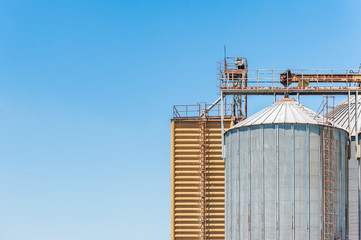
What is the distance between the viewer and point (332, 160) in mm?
46875

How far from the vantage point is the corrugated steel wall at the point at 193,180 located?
2072 inches

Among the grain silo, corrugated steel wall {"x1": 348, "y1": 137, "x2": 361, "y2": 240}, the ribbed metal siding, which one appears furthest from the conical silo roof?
the ribbed metal siding

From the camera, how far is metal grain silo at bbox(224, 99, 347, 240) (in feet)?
149

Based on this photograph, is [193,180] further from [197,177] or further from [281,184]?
[281,184]

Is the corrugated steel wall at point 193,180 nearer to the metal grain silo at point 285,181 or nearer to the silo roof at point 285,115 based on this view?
the metal grain silo at point 285,181

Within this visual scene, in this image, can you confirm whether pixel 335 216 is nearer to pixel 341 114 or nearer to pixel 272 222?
pixel 272 222

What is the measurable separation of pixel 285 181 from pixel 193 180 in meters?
9.51

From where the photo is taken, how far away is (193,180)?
176 ft

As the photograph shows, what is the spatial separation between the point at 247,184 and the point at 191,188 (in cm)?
716

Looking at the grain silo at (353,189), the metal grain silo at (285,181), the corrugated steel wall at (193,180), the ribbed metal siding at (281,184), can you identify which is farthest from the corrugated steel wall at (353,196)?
the corrugated steel wall at (193,180)

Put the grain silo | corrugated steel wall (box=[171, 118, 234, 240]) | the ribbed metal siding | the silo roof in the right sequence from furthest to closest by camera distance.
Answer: corrugated steel wall (box=[171, 118, 234, 240]) < the grain silo < the silo roof < the ribbed metal siding

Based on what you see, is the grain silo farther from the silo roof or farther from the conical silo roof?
the silo roof

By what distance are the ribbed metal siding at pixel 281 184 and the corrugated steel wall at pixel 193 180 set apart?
15.2ft

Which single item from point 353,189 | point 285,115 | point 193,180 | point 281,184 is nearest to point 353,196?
point 353,189
